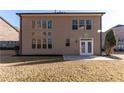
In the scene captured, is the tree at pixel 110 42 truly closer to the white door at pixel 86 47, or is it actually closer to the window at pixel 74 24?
the white door at pixel 86 47

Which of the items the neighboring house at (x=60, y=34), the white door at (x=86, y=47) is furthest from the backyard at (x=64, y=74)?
the white door at (x=86, y=47)

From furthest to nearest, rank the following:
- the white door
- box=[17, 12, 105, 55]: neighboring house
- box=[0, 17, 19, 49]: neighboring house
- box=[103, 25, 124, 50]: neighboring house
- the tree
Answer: box=[0, 17, 19, 49]: neighboring house < box=[103, 25, 124, 50]: neighboring house < the white door < box=[17, 12, 105, 55]: neighboring house < the tree

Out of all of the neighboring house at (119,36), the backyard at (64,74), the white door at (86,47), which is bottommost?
the backyard at (64,74)

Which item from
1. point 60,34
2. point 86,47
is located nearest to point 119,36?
point 86,47

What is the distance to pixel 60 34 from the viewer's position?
29.9m

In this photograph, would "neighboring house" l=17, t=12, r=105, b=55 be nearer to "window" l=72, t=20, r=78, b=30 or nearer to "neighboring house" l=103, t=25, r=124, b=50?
"window" l=72, t=20, r=78, b=30

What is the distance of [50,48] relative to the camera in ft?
99.2

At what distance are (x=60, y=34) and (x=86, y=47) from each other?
3586mm

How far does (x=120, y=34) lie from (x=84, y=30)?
68.1 ft

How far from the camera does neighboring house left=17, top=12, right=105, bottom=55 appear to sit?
2986cm

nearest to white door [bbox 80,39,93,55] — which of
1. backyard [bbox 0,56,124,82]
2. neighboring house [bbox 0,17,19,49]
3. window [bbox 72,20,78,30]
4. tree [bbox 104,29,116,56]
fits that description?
window [bbox 72,20,78,30]

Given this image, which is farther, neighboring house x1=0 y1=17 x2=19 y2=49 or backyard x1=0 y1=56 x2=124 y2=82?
neighboring house x1=0 y1=17 x2=19 y2=49

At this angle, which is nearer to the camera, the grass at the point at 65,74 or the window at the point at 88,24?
the grass at the point at 65,74

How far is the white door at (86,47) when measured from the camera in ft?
98.9
